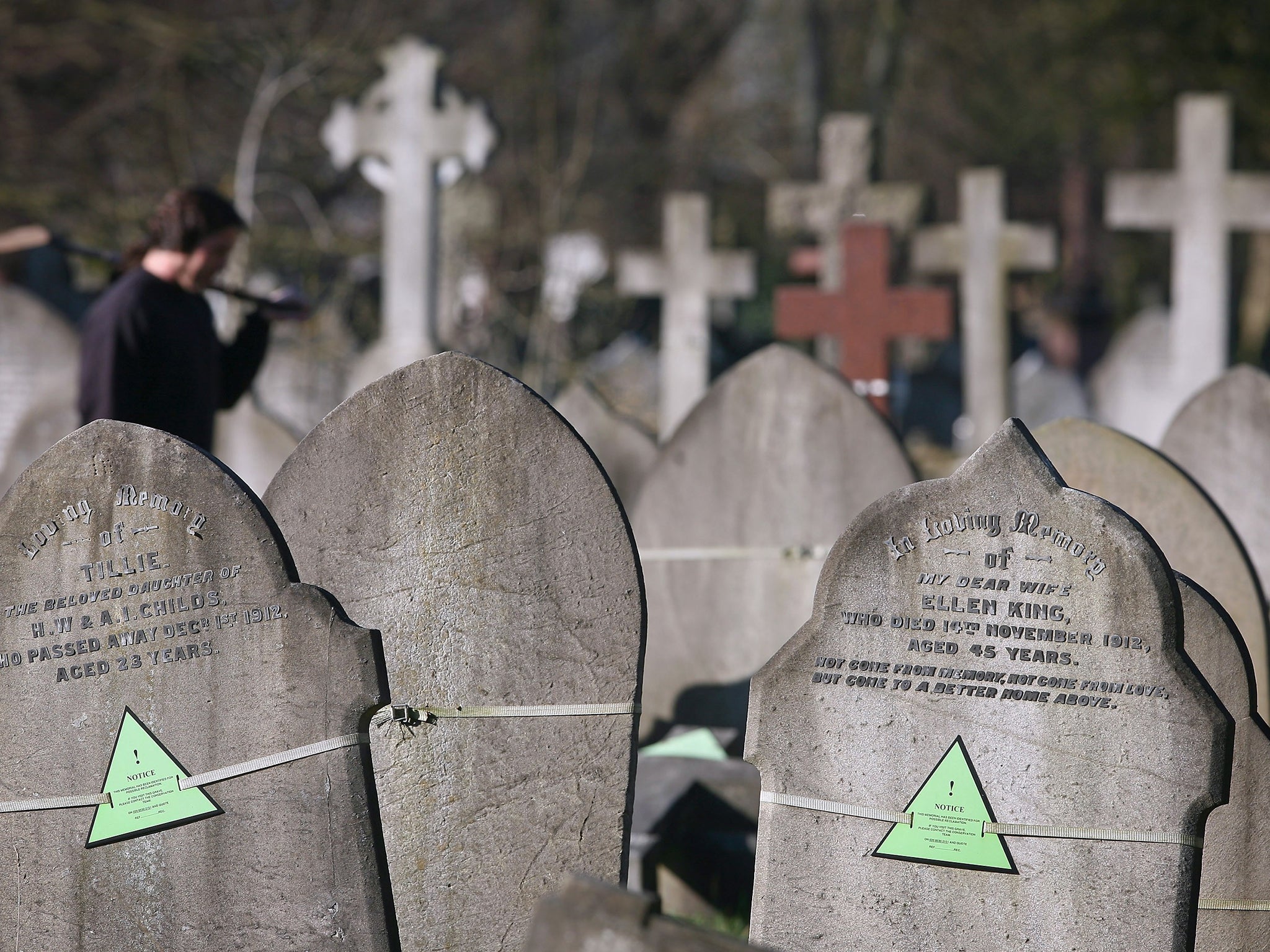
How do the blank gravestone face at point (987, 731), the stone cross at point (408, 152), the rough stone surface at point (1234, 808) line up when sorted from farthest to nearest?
the stone cross at point (408, 152), the rough stone surface at point (1234, 808), the blank gravestone face at point (987, 731)

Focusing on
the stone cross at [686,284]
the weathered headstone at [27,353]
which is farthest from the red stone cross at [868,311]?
the weathered headstone at [27,353]

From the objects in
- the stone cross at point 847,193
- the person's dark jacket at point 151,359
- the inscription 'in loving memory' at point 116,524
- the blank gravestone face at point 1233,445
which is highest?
the stone cross at point 847,193

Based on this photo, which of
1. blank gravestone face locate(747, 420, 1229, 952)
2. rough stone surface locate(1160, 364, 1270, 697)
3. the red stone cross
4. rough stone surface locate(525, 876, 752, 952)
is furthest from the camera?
the red stone cross

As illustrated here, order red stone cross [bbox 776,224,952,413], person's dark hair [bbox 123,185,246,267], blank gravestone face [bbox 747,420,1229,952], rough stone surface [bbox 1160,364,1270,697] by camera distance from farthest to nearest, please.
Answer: red stone cross [bbox 776,224,952,413]
rough stone surface [bbox 1160,364,1270,697]
person's dark hair [bbox 123,185,246,267]
blank gravestone face [bbox 747,420,1229,952]

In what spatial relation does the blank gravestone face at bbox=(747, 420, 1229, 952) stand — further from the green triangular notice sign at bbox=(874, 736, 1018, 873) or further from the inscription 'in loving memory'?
the inscription 'in loving memory'

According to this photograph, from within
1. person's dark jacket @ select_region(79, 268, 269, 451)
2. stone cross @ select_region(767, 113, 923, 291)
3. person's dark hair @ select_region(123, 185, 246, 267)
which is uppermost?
stone cross @ select_region(767, 113, 923, 291)

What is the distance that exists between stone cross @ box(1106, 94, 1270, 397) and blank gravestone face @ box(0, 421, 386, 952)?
5.79 metres

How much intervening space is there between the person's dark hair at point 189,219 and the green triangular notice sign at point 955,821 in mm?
2806

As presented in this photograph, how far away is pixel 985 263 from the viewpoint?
24.8 ft

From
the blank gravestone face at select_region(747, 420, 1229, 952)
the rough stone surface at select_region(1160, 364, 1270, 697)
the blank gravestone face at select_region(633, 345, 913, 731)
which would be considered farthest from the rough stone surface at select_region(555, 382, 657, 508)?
the blank gravestone face at select_region(747, 420, 1229, 952)

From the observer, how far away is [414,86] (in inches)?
294

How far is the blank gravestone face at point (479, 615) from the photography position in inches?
110

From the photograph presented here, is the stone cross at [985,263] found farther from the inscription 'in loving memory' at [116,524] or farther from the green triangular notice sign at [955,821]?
the inscription 'in loving memory' at [116,524]

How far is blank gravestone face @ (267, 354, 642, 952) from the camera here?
2.79 m
